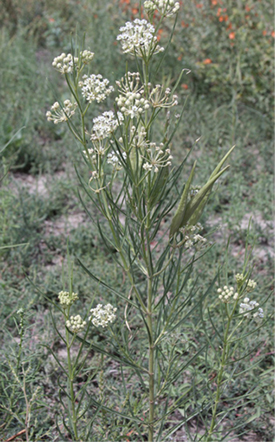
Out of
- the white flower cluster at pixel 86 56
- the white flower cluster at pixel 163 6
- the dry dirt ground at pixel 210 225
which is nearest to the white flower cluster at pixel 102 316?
the white flower cluster at pixel 86 56

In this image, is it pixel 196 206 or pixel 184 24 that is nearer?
pixel 196 206

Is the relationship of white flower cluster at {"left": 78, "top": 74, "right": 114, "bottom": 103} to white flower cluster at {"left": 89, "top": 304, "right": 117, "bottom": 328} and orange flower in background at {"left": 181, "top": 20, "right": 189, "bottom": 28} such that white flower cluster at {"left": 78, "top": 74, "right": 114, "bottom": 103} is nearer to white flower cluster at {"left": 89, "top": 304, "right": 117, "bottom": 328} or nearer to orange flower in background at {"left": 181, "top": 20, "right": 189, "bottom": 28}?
white flower cluster at {"left": 89, "top": 304, "right": 117, "bottom": 328}

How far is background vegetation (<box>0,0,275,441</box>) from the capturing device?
229 cm

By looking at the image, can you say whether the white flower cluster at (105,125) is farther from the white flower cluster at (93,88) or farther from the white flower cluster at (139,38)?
the white flower cluster at (139,38)

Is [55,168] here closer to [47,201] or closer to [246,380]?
[47,201]

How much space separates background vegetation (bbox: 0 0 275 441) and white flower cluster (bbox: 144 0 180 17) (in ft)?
1.31

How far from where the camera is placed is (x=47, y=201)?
3504 millimetres

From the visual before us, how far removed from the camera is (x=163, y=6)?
133 cm

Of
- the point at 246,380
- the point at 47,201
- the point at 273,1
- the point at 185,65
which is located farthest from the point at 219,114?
the point at 246,380

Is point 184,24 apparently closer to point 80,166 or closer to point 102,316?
point 80,166

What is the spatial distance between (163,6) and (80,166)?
264cm

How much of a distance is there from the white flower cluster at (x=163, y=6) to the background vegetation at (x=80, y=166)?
40cm

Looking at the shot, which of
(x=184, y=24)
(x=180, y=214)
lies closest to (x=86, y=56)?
(x=180, y=214)

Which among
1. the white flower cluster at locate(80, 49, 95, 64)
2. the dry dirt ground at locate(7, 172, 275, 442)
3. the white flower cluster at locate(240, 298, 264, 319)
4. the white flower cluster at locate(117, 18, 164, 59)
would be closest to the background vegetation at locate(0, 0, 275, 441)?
the dry dirt ground at locate(7, 172, 275, 442)
